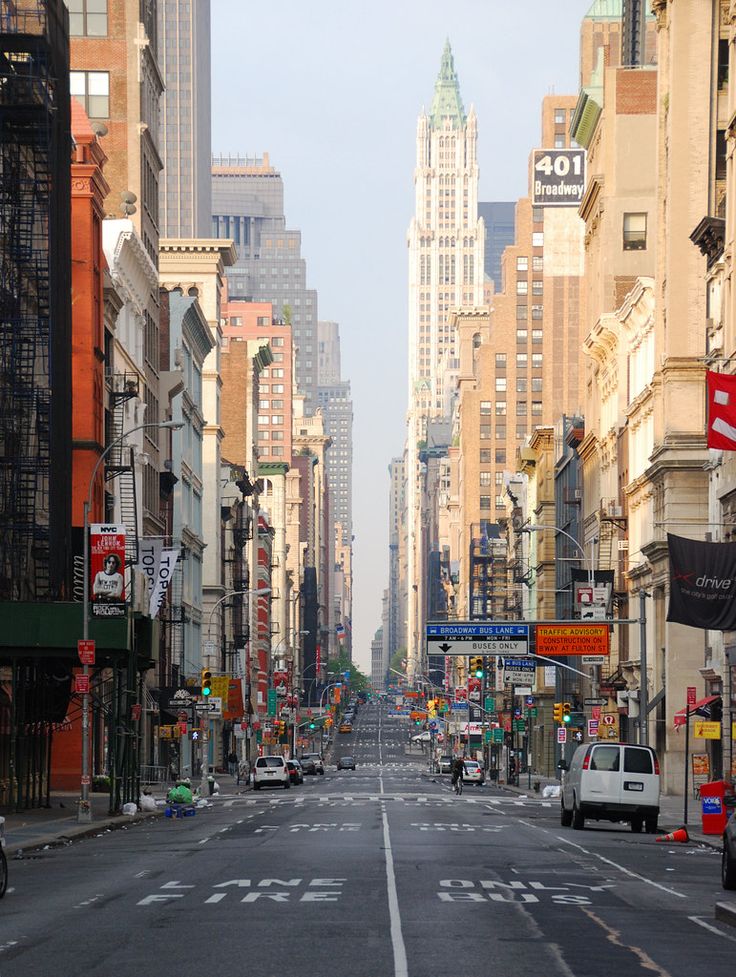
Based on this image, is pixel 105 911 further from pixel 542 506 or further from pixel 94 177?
pixel 542 506

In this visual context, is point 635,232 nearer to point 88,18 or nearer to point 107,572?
point 88,18

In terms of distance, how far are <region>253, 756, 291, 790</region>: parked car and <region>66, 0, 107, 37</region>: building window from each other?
121 ft

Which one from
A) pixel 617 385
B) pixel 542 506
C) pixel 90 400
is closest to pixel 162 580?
pixel 90 400

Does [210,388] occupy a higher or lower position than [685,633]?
higher

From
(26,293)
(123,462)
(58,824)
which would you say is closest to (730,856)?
(58,824)

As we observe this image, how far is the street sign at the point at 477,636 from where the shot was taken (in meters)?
77.0

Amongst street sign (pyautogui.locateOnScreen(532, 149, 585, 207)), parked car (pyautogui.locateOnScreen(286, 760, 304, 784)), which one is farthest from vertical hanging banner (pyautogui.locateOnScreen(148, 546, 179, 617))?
street sign (pyautogui.locateOnScreen(532, 149, 585, 207))

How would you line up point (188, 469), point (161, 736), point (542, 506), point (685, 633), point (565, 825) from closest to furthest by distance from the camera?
point (565, 825)
point (685, 633)
point (161, 736)
point (188, 469)
point (542, 506)

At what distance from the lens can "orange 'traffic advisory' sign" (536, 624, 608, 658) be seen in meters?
73.4

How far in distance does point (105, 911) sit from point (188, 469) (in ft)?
318

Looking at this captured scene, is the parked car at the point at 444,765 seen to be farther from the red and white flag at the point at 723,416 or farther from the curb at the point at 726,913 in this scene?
the curb at the point at 726,913

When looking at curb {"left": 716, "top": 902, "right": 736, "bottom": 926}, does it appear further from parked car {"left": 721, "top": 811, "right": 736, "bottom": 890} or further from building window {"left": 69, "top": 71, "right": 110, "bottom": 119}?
building window {"left": 69, "top": 71, "right": 110, "bottom": 119}

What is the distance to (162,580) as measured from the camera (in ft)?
232

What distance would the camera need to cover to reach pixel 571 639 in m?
74.2
